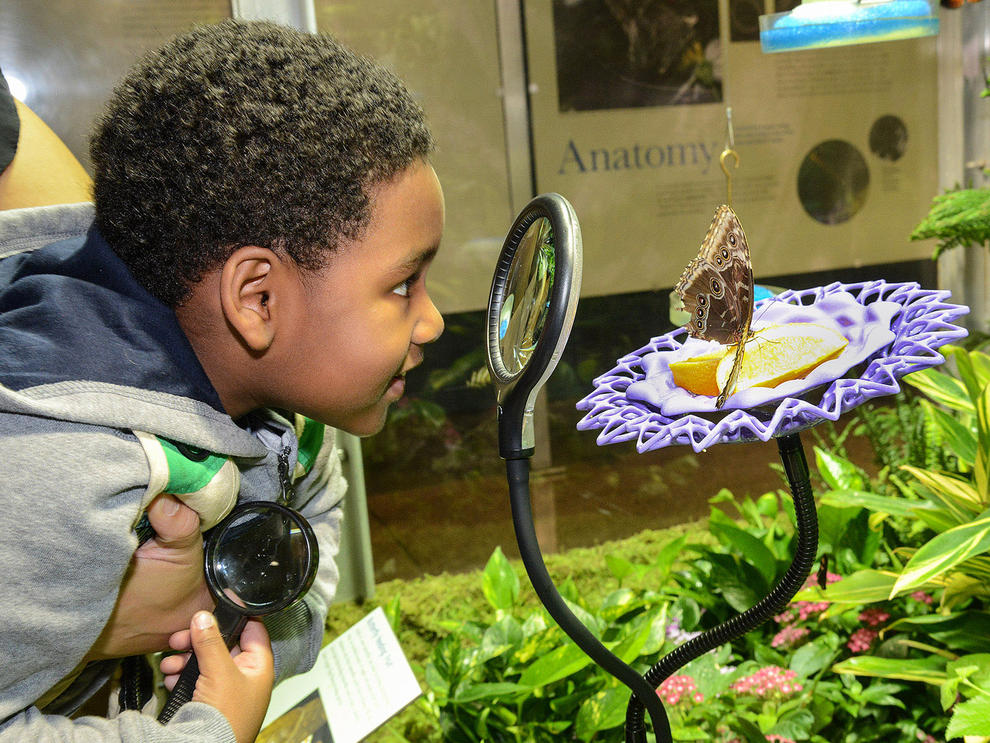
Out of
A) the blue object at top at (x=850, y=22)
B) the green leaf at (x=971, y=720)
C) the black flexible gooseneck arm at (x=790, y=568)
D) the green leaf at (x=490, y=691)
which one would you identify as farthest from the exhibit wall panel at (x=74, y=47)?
the green leaf at (x=971, y=720)

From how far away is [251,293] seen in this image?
0.72 metres

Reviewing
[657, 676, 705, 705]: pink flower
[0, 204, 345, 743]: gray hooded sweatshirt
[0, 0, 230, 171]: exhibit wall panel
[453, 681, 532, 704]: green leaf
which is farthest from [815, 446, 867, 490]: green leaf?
[0, 0, 230, 171]: exhibit wall panel

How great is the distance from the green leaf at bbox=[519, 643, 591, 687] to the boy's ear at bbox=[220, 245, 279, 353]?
2.54 ft

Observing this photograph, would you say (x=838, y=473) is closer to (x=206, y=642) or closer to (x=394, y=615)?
(x=394, y=615)

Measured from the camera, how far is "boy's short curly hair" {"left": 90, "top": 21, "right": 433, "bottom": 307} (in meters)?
0.68

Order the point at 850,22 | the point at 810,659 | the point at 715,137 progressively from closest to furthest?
1. the point at 810,659
2. the point at 850,22
3. the point at 715,137

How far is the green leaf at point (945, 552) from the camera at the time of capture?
98 cm

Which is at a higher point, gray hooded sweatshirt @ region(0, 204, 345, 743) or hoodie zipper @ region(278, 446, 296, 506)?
gray hooded sweatshirt @ region(0, 204, 345, 743)

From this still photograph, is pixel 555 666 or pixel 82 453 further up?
pixel 82 453

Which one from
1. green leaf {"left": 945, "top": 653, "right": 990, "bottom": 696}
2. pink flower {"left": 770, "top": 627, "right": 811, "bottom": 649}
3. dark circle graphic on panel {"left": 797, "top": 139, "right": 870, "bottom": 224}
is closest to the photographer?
green leaf {"left": 945, "top": 653, "right": 990, "bottom": 696}

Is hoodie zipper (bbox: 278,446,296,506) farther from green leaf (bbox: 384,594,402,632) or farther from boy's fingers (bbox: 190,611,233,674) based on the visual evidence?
green leaf (bbox: 384,594,402,632)

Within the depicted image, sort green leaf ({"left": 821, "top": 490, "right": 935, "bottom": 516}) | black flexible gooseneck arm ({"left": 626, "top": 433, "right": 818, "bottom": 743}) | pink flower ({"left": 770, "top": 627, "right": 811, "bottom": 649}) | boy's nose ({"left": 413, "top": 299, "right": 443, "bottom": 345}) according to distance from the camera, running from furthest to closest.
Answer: pink flower ({"left": 770, "top": 627, "right": 811, "bottom": 649}), green leaf ({"left": 821, "top": 490, "right": 935, "bottom": 516}), boy's nose ({"left": 413, "top": 299, "right": 443, "bottom": 345}), black flexible gooseneck arm ({"left": 626, "top": 433, "right": 818, "bottom": 743})

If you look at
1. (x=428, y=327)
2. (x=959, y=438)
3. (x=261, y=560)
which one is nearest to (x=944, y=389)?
(x=959, y=438)

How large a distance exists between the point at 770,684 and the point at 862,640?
206 millimetres
